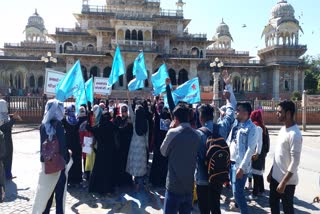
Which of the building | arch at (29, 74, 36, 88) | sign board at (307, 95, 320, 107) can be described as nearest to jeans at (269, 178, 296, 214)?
sign board at (307, 95, 320, 107)

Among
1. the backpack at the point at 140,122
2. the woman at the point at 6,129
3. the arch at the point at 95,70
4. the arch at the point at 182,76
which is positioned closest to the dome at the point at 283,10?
the arch at the point at 182,76

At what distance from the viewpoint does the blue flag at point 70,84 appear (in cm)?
759

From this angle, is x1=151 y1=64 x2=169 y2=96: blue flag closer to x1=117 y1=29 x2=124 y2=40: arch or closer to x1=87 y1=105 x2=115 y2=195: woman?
x1=87 y1=105 x2=115 y2=195: woman

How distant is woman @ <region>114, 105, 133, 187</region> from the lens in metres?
7.20

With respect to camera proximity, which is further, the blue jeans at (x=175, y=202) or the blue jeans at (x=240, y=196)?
the blue jeans at (x=240, y=196)

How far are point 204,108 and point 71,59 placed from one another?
117 ft

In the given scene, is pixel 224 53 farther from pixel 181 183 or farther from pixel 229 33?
pixel 181 183

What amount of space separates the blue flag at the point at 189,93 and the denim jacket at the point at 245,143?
14.7 ft

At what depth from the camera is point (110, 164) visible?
6770 millimetres

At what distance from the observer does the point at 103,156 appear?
263 inches

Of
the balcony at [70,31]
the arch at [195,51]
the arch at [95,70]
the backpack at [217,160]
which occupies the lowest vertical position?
the backpack at [217,160]

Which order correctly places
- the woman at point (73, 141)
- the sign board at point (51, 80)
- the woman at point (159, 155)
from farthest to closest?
the sign board at point (51, 80) → the woman at point (159, 155) → the woman at point (73, 141)

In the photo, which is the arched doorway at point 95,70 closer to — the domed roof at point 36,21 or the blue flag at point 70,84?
the domed roof at point 36,21

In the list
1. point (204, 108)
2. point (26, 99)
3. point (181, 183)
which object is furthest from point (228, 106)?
point (26, 99)
